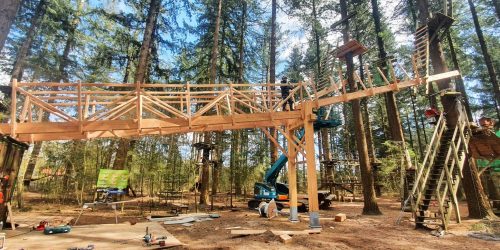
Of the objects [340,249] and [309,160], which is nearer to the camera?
[340,249]

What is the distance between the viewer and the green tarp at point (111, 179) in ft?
39.1

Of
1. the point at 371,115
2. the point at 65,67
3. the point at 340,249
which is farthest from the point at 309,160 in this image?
the point at 371,115

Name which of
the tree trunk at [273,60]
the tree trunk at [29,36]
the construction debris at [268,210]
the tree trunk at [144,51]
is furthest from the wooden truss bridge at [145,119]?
the tree trunk at [29,36]

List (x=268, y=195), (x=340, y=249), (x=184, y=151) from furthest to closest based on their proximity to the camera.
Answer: (x=184, y=151) < (x=268, y=195) < (x=340, y=249)

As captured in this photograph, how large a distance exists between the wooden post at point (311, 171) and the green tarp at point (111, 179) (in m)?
8.05

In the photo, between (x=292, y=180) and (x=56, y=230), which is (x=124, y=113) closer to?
(x=56, y=230)

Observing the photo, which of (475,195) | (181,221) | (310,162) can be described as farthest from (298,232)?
(475,195)

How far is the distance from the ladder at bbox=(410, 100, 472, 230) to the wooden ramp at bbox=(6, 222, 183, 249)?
7.49 metres

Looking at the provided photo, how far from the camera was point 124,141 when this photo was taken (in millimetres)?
13906

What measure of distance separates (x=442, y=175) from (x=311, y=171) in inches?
165

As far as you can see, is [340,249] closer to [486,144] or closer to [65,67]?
[486,144]

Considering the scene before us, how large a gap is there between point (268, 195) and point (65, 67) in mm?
19120

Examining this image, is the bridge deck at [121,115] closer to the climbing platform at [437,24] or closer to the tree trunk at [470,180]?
the tree trunk at [470,180]

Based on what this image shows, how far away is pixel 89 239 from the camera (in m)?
6.73
